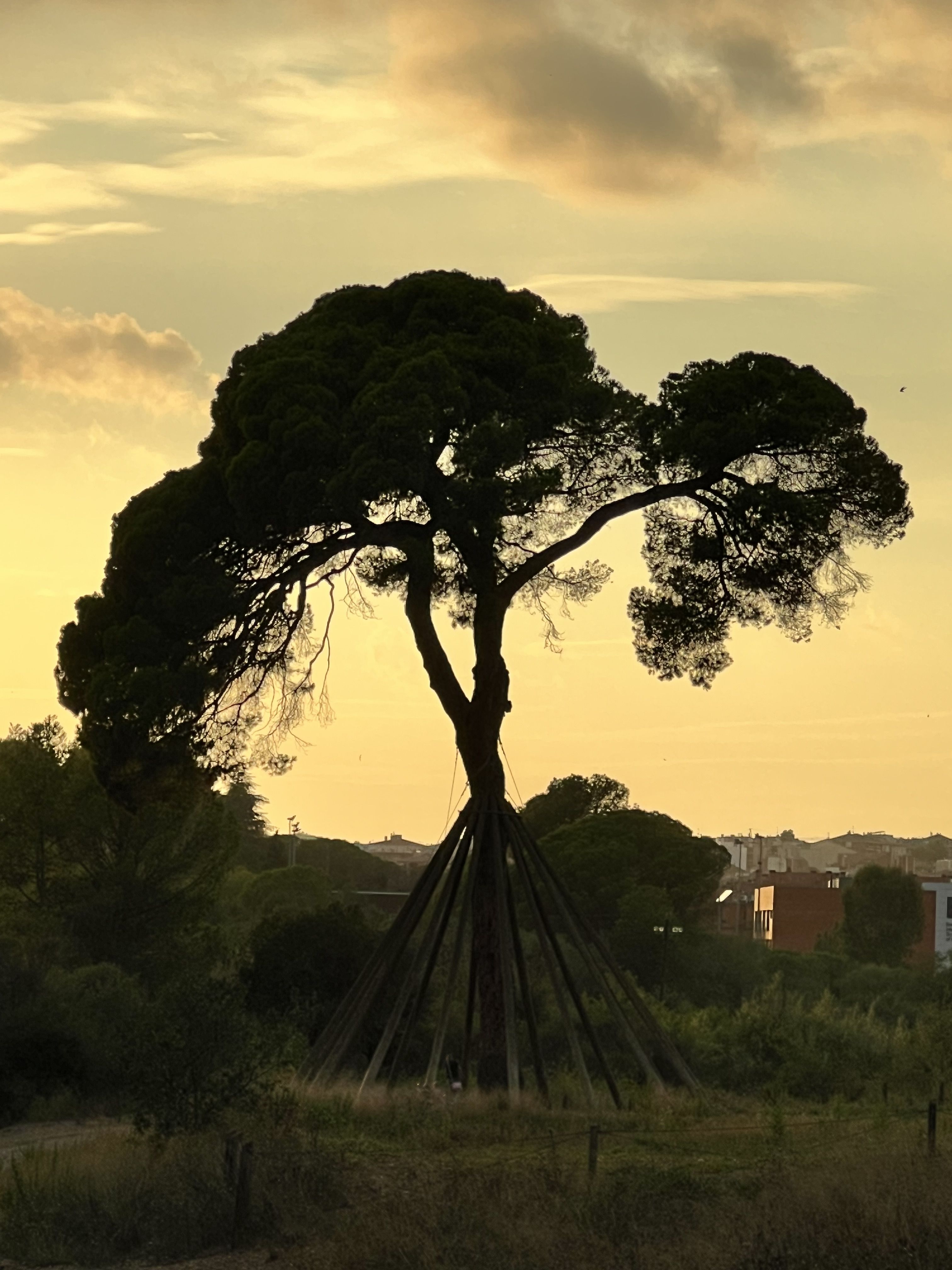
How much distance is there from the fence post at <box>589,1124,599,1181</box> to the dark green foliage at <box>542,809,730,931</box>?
120ft

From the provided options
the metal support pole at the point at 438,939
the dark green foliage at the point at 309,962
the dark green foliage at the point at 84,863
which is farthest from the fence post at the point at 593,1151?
the dark green foliage at the point at 84,863

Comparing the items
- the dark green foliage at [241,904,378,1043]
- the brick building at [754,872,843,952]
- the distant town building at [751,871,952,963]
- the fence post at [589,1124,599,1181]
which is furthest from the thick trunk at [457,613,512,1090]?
the brick building at [754,872,843,952]

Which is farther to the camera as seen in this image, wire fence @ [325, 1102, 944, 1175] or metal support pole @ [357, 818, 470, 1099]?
metal support pole @ [357, 818, 470, 1099]

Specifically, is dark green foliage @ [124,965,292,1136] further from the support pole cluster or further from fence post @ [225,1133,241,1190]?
the support pole cluster

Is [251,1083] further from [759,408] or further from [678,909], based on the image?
[678,909]

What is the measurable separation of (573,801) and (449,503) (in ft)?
150

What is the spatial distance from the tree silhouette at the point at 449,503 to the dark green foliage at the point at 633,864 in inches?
1131

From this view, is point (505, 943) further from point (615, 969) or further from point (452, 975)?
point (615, 969)

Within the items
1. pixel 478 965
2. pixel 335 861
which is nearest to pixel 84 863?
pixel 478 965

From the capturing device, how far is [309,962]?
93.3 feet

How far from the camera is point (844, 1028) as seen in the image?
86.6 ft

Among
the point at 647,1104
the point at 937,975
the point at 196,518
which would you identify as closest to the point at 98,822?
the point at 196,518

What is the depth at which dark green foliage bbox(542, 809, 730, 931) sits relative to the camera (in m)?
52.3

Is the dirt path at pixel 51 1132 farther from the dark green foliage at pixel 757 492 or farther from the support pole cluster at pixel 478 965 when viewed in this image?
the dark green foliage at pixel 757 492
